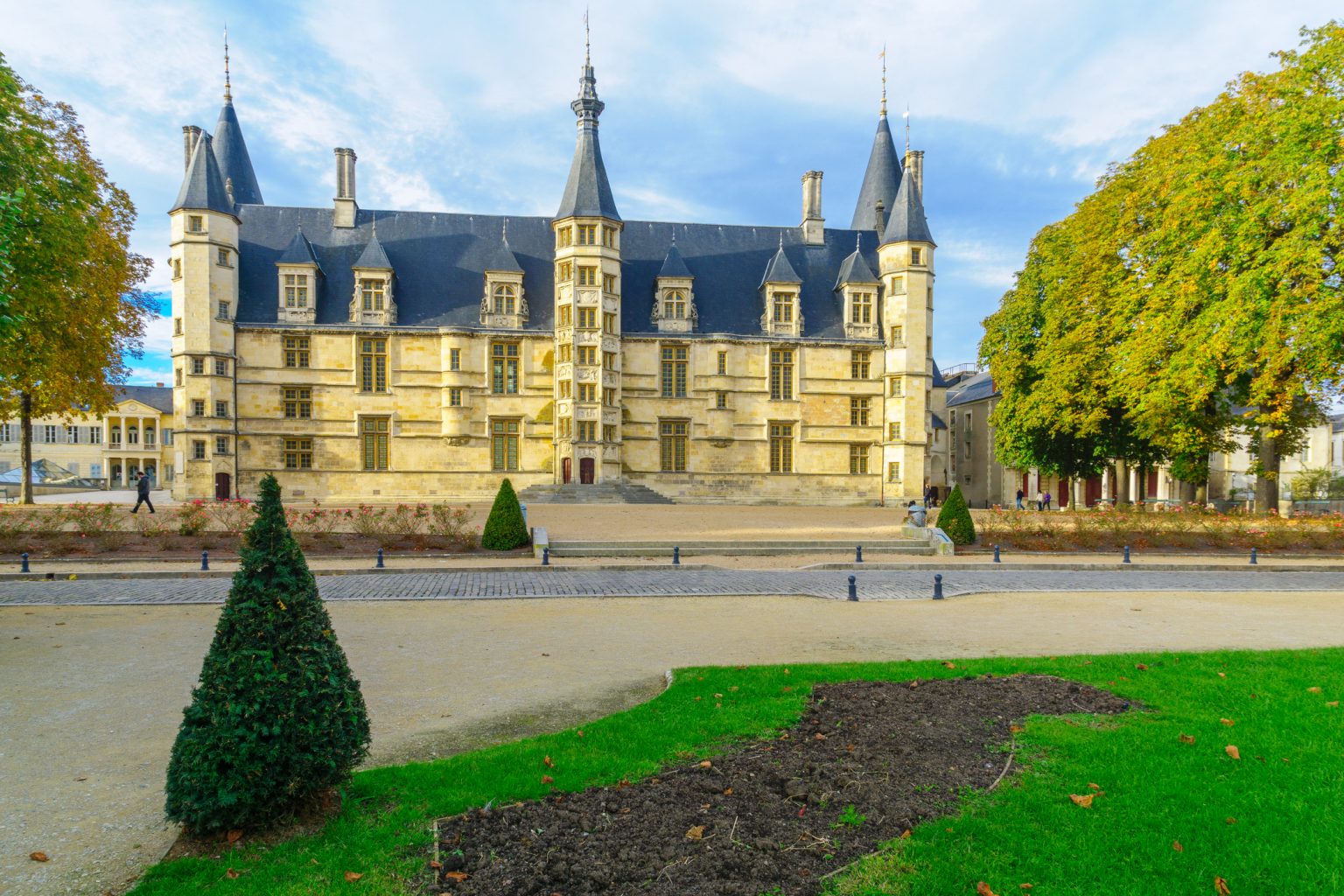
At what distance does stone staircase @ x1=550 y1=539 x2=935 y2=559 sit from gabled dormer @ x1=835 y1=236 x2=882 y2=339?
2187 cm

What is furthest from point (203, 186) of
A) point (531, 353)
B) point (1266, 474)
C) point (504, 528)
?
point (1266, 474)

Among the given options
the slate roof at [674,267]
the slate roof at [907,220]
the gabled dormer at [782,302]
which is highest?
the slate roof at [907,220]

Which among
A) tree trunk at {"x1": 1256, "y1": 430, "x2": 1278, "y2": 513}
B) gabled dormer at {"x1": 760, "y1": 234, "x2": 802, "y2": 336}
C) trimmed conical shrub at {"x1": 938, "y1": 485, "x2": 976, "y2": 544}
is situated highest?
gabled dormer at {"x1": 760, "y1": 234, "x2": 802, "y2": 336}

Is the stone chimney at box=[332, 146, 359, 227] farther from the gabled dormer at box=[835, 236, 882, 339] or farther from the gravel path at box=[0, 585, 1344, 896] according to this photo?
the gravel path at box=[0, 585, 1344, 896]

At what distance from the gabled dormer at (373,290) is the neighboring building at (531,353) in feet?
0.41

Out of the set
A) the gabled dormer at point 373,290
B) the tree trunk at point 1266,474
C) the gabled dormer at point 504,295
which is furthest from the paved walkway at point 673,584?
the gabled dormer at point 373,290

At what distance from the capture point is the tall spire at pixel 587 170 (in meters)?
38.0

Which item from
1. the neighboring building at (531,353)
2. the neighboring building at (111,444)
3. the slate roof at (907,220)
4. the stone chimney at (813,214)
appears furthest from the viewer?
the neighboring building at (111,444)

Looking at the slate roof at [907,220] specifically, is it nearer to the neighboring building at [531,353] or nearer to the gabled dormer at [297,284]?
the neighboring building at [531,353]

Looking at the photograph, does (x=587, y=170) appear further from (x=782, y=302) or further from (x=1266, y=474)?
(x=1266, y=474)

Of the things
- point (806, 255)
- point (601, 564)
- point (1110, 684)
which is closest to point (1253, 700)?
point (1110, 684)

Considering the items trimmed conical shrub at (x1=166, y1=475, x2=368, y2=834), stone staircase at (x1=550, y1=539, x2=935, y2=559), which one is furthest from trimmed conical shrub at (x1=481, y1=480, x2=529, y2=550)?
trimmed conical shrub at (x1=166, y1=475, x2=368, y2=834)

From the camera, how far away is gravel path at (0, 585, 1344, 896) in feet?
15.4

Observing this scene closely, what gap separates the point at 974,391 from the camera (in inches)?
2274
